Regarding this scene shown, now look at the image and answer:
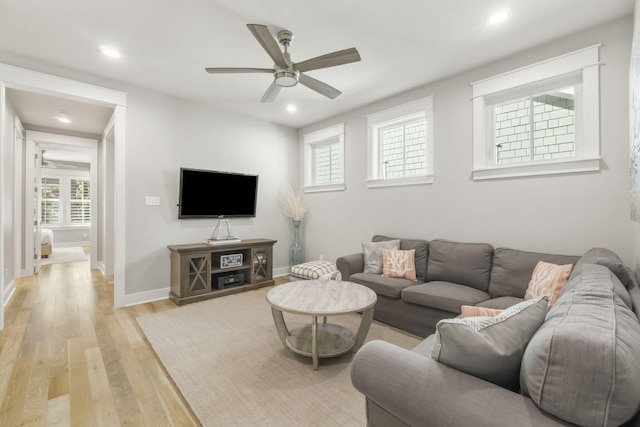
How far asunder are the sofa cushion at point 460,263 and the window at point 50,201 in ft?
35.2

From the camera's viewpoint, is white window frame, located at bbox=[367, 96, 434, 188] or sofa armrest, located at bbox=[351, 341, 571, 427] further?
white window frame, located at bbox=[367, 96, 434, 188]

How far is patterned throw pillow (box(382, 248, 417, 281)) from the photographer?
10.6 feet

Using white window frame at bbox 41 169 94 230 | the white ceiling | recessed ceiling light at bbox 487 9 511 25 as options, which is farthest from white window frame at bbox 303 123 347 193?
white window frame at bbox 41 169 94 230

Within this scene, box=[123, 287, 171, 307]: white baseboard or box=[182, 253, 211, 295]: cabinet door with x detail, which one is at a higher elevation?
box=[182, 253, 211, 295]: cabinet door with x detail

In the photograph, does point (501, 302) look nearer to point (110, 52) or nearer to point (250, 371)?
point (250, 371)

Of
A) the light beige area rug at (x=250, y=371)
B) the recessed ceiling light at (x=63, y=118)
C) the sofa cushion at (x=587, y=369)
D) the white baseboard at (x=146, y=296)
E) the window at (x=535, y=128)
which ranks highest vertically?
the recessed ceiling light at (x=63, y=118)

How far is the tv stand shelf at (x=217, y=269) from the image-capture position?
3746 mm

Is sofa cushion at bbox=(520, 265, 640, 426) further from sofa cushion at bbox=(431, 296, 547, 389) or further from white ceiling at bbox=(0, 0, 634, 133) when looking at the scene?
white ceiling at bbox=(0, 0, 634, 133)

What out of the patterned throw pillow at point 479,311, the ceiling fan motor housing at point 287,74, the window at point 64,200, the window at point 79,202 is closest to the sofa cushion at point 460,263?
the patterned throw pillow at point 479,311

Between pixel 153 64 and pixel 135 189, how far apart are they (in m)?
1.54

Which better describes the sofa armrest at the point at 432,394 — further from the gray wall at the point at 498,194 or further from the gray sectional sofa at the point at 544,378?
the gray wall at the point at 498,194

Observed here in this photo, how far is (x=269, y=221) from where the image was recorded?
512 centimetres

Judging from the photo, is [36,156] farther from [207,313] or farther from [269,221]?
[207,313]

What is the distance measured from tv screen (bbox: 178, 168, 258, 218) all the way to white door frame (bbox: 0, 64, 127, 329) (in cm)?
70
